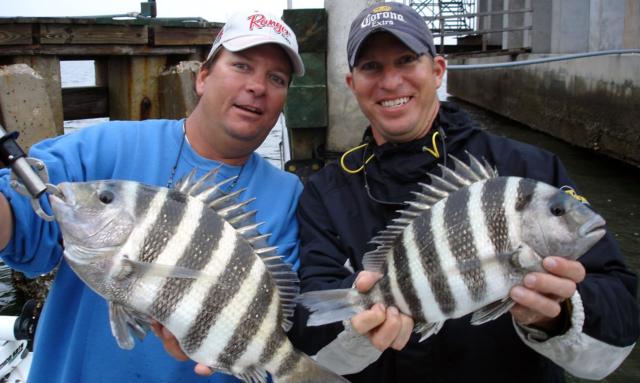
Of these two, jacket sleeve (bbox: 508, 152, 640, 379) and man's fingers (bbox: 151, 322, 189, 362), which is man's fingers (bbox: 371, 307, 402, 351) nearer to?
jacket sleeve (bbox: 508, 152, 640, 379)

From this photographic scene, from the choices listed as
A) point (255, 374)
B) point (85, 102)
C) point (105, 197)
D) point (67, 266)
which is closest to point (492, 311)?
point (255, 374)

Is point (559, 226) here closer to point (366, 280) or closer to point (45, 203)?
point (366, 280)

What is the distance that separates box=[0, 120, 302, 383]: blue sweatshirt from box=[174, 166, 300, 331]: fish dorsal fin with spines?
343 mm

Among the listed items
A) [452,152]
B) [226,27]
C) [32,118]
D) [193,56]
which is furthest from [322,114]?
[452,152]

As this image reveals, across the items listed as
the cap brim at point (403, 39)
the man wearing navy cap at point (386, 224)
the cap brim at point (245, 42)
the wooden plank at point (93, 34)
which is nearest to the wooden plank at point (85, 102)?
the wooden plank at point (93, 34)

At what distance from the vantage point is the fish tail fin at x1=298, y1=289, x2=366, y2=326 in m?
1.75

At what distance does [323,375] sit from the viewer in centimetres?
186

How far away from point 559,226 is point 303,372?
92 cm

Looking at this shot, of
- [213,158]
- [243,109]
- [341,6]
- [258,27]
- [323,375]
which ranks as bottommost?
[323,375]

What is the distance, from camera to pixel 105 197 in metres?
1.78

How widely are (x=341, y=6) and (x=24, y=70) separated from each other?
289 cm

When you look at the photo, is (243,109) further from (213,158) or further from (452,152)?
(452,152)

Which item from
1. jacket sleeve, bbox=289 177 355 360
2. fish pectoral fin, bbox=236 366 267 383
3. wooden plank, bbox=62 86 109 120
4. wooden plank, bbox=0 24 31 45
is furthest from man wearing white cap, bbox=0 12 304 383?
wooden plank, bbox=62 86 109 120

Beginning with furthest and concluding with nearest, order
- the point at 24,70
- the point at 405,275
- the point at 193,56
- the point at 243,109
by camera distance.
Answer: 1. the point at 193,56
2. the point at 24,70
3. the point at 243,109
4. the point at 405,275
